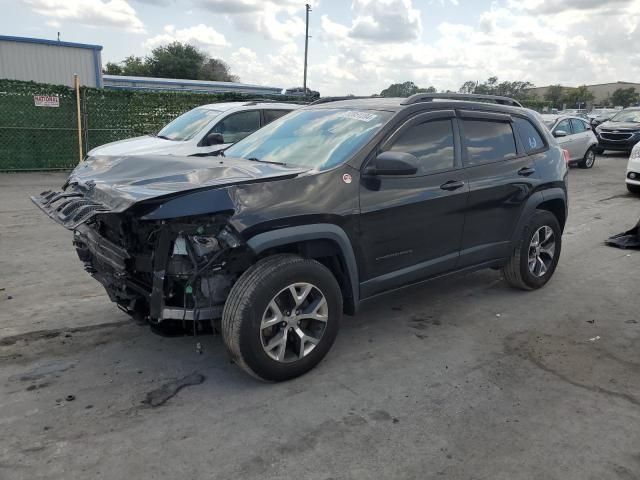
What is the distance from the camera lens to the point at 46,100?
13297 millimetres

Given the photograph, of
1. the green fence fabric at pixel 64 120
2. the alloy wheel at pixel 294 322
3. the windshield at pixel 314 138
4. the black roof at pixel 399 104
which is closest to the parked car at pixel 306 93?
the green fence fabric at pixel 64 120

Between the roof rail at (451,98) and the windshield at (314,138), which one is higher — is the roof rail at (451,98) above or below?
above

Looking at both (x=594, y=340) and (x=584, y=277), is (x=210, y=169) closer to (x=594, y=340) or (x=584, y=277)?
(x=594, y=340)

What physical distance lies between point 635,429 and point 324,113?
3.26 m

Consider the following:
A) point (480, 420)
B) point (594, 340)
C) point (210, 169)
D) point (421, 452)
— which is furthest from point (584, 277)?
point (210, 169)

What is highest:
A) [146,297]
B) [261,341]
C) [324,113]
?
[324,113]

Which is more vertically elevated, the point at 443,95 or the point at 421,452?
the point at 443,95

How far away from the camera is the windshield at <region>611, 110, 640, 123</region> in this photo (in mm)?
19902

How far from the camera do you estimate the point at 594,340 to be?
4.43 meters

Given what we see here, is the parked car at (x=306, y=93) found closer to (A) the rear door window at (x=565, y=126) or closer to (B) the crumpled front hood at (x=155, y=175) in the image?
(A) the rear door window at (x=565, y=126)

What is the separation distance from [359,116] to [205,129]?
509cm

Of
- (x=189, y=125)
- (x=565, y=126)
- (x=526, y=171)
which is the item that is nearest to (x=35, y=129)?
(x=189, y=125)

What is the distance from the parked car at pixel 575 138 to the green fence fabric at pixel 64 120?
9195 millimetres

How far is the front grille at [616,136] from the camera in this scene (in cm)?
1931
